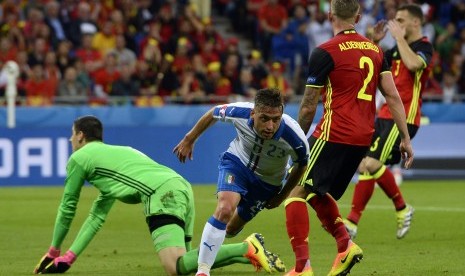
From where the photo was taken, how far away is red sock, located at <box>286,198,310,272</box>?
911 cm

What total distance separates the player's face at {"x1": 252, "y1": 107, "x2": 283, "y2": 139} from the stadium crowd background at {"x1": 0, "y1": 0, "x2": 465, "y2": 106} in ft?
43.0

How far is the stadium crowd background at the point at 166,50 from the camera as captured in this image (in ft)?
74.1

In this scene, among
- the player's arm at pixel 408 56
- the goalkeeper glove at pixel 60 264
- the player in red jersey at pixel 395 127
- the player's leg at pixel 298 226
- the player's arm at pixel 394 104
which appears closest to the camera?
the player's leg at pixel 298 226

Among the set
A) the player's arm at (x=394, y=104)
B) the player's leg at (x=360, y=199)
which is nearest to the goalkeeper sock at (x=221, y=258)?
the player's arm at (x=394, y=104)

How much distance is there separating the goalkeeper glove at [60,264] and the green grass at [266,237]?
7.5 inches

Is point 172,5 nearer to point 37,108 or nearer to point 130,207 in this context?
point 37,108

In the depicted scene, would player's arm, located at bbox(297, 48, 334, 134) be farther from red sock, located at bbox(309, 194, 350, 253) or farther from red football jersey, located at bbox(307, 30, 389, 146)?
red sock, located at bbox(309, 194, 350, 253)

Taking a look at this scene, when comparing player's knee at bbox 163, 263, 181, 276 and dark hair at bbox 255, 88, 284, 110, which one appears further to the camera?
player's knee at bbox 163, 263, 181, 276

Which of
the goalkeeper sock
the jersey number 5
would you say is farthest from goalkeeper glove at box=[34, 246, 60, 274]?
the jersey number 5

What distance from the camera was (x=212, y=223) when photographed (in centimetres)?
874

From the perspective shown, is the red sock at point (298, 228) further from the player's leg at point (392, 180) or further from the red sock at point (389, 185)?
the red sock at point (389, 185)

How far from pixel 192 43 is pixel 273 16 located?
103 inches

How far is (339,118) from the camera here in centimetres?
943

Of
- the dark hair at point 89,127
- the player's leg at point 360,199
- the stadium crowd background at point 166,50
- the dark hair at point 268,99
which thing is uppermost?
the dark hair at point 268,99
